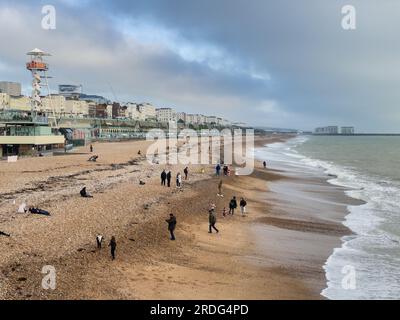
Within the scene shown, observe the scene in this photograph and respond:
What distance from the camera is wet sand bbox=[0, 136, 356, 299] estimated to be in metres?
11.8

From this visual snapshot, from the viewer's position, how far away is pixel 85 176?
29703 millimetres

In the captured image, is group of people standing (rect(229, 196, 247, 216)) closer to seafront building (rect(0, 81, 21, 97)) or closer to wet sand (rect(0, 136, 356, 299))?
wet sand (rect(0, 136, 356, 299))

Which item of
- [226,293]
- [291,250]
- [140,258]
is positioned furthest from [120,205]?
[226,293]

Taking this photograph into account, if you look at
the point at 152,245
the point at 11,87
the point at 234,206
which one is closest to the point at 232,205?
the point at 234,206

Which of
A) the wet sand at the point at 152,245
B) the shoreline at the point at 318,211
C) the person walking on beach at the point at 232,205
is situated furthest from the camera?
the person walking on beach at the point at 232,205

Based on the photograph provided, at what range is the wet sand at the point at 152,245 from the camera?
1182cm

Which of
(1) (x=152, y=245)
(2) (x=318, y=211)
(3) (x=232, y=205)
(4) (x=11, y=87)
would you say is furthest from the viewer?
(4) (x=11, y=87)

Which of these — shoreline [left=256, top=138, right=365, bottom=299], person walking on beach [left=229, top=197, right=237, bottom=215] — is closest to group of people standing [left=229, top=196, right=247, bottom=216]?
person walking on beach [left=229, top=197, right=237, bottom=215]

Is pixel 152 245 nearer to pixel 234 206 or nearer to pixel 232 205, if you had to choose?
pixel 232 205

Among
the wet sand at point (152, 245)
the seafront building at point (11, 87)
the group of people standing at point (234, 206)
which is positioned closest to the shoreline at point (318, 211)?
the wet sand at point (152, 245)

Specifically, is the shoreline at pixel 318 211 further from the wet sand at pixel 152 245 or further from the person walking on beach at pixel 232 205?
the person walking on beach at pixel 232 205

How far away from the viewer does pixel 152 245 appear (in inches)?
617
